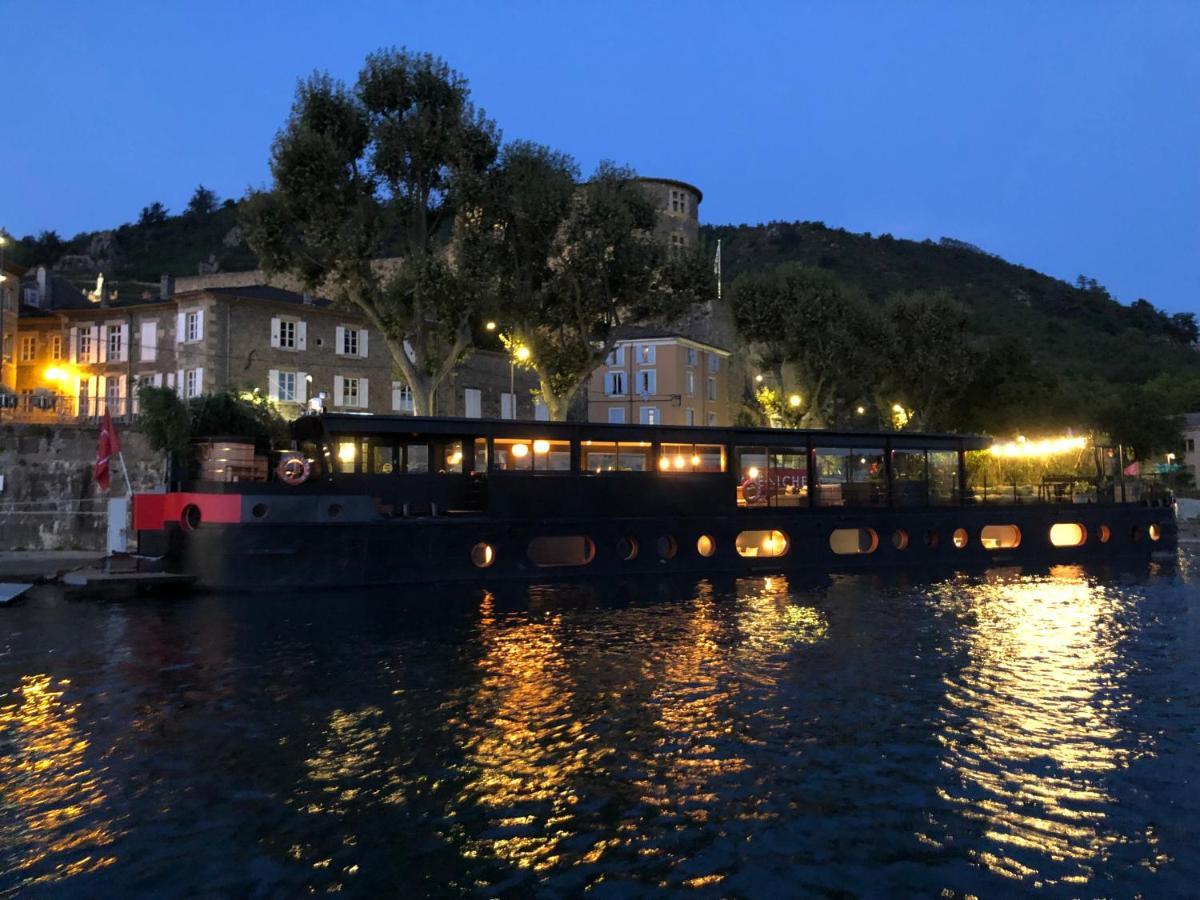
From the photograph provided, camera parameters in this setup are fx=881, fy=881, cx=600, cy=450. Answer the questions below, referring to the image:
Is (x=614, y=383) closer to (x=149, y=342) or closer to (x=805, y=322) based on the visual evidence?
(x=805, y=322)

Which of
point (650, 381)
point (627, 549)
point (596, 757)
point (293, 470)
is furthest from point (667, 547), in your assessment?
point (650, 381)

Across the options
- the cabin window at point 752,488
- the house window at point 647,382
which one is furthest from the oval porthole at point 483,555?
the house window at point 647,382

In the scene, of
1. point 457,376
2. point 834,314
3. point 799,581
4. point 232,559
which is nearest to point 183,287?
point 457,376

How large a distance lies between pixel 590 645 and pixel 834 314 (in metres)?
37.7

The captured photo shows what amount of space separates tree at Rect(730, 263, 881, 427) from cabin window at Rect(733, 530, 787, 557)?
67.0 ft

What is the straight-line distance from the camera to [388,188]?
3406cm

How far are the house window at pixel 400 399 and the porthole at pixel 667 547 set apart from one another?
26391 mm

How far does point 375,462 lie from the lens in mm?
26906

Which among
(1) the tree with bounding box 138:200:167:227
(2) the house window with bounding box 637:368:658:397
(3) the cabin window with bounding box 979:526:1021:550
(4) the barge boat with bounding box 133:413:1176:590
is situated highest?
(1) the tree with bounding box 138:200:167:227

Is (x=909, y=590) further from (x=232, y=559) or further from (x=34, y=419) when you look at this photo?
(x=34, y=419)

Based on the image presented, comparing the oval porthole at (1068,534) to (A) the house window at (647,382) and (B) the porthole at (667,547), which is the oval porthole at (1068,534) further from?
(A) the house window at (647,382)

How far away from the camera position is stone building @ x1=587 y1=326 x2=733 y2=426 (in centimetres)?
6638

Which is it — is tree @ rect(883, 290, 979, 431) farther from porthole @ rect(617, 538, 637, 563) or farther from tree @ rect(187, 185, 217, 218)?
tree @ rect(187, 185, 217, 218)

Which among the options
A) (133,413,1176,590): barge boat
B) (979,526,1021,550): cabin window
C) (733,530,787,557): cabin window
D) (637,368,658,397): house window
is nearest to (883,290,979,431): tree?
(637,368,658,397): house window
